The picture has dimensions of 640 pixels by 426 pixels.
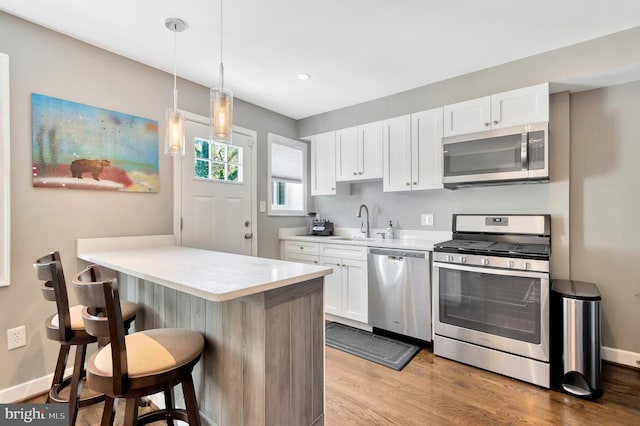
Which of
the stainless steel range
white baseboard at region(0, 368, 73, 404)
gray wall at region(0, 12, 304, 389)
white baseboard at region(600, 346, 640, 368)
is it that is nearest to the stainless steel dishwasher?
the stainless steel range

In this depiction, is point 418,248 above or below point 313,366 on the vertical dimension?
above

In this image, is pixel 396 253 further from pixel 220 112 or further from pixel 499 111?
pixel 220 112

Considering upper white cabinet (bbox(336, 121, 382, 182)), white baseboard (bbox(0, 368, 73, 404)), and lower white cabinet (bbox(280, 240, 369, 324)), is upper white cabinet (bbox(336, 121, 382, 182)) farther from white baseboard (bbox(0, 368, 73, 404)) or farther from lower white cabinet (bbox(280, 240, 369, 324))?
white baseboard (bbox(0, 368, 73, 404))

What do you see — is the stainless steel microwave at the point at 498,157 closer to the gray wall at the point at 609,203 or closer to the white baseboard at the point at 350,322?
the gray wall at the point at 609,203

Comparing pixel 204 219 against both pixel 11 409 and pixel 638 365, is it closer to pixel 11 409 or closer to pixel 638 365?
pixel 11 409

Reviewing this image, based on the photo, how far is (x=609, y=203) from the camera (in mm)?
2480

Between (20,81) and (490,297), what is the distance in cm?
367

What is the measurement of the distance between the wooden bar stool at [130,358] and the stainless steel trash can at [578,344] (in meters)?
2.35

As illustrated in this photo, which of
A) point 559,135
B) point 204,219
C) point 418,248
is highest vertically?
point 559,135

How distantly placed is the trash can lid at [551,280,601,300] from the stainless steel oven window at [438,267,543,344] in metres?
0.20

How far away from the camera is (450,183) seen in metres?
2.78

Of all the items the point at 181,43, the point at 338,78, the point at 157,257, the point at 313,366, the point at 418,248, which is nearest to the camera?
the point at 313,366

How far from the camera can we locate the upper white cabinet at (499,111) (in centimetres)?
240

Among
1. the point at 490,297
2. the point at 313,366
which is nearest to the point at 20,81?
the point at 313,366
